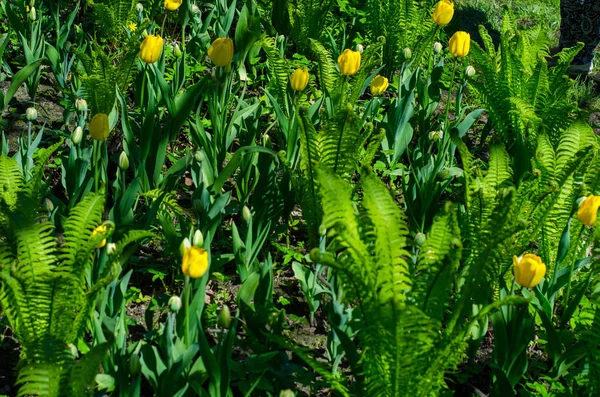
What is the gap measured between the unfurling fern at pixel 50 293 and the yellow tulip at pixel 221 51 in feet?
3.13

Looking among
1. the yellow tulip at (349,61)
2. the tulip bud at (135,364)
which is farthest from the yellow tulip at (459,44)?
the tulip bud at (135,364)

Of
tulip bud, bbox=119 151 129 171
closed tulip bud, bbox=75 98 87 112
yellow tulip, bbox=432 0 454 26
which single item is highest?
yellow tulip, bbox=432 0 454 26

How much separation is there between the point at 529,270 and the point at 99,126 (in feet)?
4.77

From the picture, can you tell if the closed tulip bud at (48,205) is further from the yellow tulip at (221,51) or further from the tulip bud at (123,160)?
the yellow tulip at (221,51)

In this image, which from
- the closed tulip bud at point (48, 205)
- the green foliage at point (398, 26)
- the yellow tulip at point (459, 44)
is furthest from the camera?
the green foliage at point (398, 26)

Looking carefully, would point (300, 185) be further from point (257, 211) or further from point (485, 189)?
point (485, 189)

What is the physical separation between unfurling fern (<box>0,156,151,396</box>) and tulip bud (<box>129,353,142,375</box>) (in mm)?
117

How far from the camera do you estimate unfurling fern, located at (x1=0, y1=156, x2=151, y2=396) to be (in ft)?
6.15

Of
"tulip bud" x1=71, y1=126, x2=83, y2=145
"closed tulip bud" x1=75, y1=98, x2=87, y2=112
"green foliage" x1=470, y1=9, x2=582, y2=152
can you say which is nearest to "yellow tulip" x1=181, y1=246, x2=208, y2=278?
"tulip bud" x1=71, y1=126, x2=83, y2=145

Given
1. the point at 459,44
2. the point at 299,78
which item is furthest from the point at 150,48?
the point at 459,44

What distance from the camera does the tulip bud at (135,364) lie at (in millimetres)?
1957

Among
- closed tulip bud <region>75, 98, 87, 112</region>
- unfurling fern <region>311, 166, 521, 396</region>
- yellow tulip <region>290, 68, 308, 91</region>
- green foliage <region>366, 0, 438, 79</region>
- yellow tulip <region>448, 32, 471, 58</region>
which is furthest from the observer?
green foliage <region>366, 0, 438, 79</region>

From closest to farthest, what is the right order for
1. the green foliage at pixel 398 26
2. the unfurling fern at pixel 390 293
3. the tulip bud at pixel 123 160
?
the unfurling fern at pixel 390 293
the tulip bud at pixel 123 160
the green foliage at pixel 398 26

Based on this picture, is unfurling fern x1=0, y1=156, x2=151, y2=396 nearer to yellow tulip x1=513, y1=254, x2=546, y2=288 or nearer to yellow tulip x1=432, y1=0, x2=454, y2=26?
yellow tulip x1=513, y1=254, x2=546, y2=288
